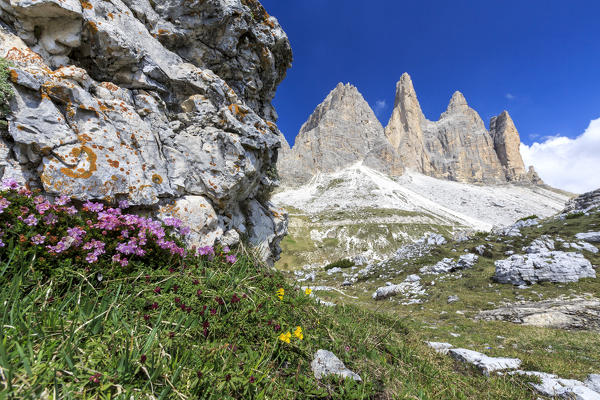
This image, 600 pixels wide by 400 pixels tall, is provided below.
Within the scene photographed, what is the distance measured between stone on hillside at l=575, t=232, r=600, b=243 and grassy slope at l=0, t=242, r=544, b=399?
30839mm

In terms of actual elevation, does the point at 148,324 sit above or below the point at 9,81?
below

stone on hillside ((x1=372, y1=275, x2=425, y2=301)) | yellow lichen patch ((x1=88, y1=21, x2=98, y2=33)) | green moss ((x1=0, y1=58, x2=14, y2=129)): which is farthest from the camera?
stone on hillside ((x1=372, y1=275, x2=425, y2=301))

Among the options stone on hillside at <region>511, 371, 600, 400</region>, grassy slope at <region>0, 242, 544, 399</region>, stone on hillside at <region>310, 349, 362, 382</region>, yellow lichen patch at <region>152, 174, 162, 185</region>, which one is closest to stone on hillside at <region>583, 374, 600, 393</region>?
stone on hillside at <region>511, 371, 600, 400</region>

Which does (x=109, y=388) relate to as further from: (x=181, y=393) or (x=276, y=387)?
(x=276, y=387)

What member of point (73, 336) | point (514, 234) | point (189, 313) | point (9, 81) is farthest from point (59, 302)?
point (514, 234)

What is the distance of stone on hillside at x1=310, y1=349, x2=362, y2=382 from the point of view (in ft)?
10.1

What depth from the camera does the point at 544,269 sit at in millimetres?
17906

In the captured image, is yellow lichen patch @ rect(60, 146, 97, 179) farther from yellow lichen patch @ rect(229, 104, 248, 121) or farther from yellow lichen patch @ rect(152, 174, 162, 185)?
yellow lichen patch @ rect(229, 104, 248, 121)

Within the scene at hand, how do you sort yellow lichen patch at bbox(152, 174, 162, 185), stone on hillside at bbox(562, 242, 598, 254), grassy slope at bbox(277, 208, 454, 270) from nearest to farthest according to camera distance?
yellow lichen patch at bbox(152, 174, 162, 185) → stone on hillside at bbox(562, 242, 598, 254) → grassy slope at bbox(277, 208, 454, 270)

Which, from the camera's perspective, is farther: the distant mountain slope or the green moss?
the distant mountain slope

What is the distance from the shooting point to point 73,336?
2295mm

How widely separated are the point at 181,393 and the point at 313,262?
228 feet

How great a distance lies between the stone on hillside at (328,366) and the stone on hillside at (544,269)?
71.4 ft

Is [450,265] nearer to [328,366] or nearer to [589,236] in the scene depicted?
[589,236]
